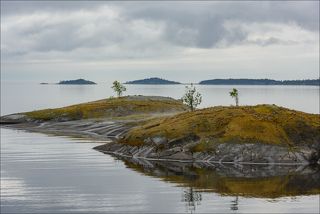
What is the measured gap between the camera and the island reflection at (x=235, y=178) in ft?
199

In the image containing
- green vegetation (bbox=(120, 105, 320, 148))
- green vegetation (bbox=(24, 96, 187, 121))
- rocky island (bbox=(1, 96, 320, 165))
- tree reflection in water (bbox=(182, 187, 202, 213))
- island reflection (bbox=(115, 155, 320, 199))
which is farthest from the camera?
green vegetation (bbox=(24, 96, 187, 121))

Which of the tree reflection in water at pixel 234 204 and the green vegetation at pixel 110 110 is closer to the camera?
the tree reflection in water at pixel 234 204

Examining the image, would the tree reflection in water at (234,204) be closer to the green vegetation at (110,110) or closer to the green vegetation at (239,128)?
the green vegetation at (239,128)

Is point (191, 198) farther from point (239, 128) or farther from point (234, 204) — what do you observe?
point (239, 128)

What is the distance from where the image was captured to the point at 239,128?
88.2 m

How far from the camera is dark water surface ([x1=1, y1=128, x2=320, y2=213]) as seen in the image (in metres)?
52.1

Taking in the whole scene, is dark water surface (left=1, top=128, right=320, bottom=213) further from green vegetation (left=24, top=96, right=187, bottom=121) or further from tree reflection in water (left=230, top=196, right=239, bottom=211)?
green vegetation (left=24, top=96, right=187, bottom=121)

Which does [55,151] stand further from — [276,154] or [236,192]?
[236,192]

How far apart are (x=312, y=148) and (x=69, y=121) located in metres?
90.6

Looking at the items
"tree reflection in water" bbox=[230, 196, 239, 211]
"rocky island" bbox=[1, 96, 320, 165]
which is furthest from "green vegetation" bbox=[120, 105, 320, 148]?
"tree reflection in water" bbox=[230, 196, 239, 211]

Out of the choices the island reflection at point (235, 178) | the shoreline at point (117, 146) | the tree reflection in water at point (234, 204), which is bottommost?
A: the tree reflection in water at point (234, 204)

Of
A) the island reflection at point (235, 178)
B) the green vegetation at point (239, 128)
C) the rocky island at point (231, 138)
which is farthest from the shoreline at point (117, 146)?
the island reflection at point (235, 178)

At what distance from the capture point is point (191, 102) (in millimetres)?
146250

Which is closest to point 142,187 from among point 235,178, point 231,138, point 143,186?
point 143,186
